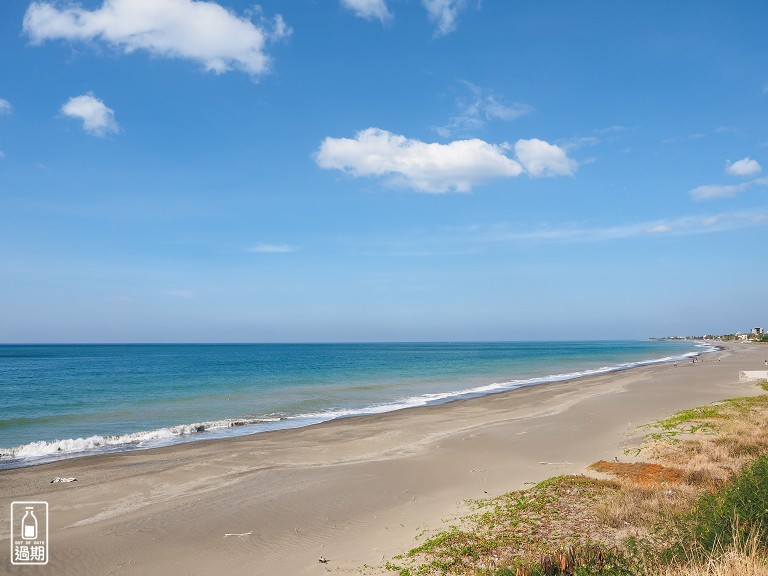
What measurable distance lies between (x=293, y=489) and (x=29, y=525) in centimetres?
527

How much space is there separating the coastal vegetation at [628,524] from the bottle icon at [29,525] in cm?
710

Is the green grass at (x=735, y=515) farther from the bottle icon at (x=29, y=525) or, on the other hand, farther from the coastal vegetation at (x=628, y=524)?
the bottle icon at (x=29, y=525)

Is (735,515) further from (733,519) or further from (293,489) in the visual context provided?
(293,489)

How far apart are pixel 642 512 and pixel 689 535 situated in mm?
1963

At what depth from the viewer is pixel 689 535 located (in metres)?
6.29

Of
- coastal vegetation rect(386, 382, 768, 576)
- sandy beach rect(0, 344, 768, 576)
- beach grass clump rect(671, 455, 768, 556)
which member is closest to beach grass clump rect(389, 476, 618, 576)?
coastal vegetation rect(386, 382, 768, 576)

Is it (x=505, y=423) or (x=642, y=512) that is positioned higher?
(x=642, y=512)

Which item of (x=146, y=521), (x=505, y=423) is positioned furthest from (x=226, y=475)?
(x=505, y=423)

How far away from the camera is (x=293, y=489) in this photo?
39.2ft

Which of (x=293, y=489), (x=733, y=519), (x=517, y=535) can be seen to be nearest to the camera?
(x=733, y=519)

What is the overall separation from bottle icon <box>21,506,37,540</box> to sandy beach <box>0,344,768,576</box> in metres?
0.32

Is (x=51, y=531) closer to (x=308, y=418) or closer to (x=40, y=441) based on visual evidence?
(x=40, y=441)

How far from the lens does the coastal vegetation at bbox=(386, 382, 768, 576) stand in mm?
5668

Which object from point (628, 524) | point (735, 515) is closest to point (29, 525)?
point (628, 524)
